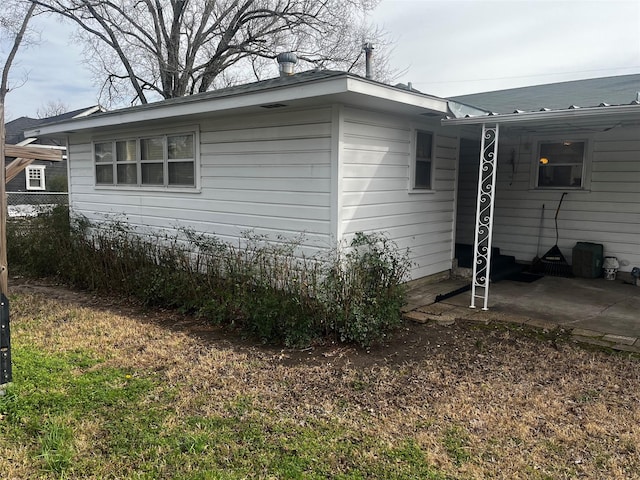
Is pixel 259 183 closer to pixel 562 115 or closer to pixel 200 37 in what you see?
pixel 562 115

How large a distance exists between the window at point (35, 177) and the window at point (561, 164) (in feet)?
81.0

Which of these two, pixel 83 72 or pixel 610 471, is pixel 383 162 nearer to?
pixel 610 471

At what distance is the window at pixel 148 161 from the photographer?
7.29 metres

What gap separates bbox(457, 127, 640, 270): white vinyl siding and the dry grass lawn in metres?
3.80

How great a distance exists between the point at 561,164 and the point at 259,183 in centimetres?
514

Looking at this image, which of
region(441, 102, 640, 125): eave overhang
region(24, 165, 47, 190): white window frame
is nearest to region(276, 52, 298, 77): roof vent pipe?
region(441, 102, 640, 125): eave overhang

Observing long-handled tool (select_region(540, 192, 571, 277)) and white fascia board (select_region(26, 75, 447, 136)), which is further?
long-handled tool (select_region(540, 192, 571, 277))

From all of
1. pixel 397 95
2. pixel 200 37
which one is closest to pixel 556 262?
pixel 397 95

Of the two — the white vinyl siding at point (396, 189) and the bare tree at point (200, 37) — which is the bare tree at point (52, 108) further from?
the white vinyl siding at point (396, 189)

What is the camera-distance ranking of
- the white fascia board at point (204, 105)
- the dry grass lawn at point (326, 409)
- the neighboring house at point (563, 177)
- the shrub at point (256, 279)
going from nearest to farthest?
the dry grass lawn at point (326, 409)
the shrub at point (256, 279)
the white fascia board at point (204, 105)
the neighboring house at point (563, 177)

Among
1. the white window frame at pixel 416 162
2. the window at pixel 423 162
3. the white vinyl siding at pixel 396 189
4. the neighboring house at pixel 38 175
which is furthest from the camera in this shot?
the neighboring house at pixel 38 175

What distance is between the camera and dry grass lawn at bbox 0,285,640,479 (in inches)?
105

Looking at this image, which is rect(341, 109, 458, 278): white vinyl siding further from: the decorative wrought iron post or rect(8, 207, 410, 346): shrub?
the decorative wrought iron post

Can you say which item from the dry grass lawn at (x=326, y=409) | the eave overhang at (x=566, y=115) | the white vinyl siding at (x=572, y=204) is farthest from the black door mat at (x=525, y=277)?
the eave overhang at (x=566, y=115)
